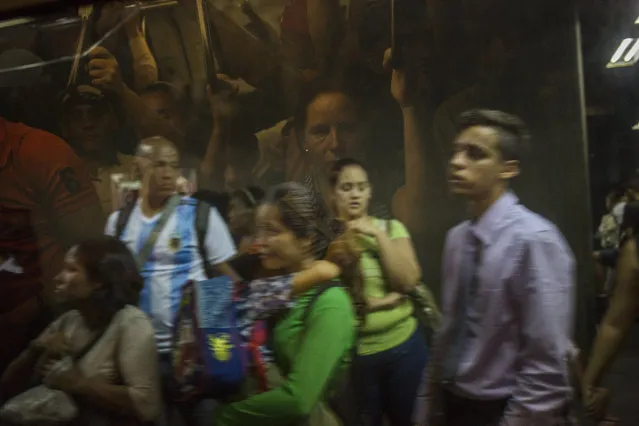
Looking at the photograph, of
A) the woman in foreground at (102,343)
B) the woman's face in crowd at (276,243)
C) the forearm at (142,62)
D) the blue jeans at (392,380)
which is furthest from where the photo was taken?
the forearm at (142,62)

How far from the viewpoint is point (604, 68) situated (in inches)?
111

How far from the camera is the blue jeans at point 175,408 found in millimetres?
3244

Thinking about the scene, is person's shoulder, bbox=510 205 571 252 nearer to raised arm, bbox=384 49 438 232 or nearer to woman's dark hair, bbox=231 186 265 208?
raised arm, bbox=384 49 438 232

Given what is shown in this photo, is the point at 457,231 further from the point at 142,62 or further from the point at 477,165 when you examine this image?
the point at 142,62

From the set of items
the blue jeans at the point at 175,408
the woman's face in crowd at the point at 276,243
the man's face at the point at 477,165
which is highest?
the man's face at the point at 477,165

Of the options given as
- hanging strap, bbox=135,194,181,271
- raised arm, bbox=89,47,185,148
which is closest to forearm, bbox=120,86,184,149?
raised arm, bbox=89,47,185,148

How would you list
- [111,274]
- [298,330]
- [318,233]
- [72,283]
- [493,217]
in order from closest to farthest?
1. [493,217]
2. [298,330]
3. [318,233]
4. [111,274]
5. [72,283]

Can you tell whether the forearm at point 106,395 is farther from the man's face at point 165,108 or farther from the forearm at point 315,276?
the man's face at point 165,108

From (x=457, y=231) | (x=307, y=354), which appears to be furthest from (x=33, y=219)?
(x=457, y=231)

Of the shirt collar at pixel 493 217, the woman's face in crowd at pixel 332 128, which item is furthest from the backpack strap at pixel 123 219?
the shirt collar at pixel 493 217

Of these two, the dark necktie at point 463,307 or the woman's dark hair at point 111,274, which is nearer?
the dark necktie at point 463,307

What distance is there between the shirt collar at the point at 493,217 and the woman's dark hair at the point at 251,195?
37.9 inches

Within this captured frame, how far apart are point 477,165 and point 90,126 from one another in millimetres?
1907

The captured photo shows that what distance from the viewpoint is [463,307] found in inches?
112
